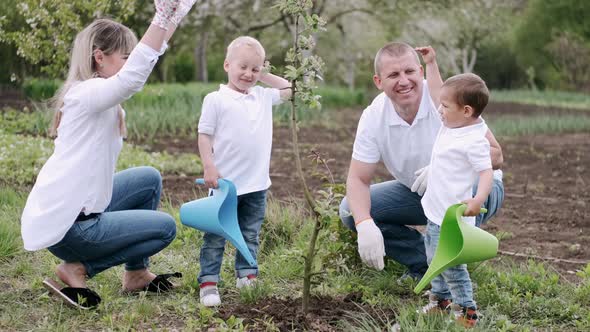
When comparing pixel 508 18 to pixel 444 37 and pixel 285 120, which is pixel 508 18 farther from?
pixel 285 120

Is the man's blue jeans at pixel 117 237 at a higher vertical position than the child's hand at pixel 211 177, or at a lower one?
lower

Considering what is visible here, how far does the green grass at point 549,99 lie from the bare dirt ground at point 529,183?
6776mm

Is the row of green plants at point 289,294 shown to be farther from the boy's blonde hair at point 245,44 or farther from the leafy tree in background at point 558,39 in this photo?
the leafy tree in background at point 558,39

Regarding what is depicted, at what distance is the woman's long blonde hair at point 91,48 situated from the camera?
2.96 meters

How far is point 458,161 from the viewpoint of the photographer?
2.70 meters

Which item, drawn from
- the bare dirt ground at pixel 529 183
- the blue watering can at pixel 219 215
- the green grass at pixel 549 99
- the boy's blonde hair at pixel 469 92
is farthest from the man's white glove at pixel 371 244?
the green grass at pixel 549 99

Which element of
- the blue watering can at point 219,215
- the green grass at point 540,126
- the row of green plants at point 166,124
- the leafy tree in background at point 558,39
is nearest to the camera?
the blue watering can at point 219,215

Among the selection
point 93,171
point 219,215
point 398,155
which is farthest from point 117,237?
point 398,155

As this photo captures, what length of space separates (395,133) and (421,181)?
0.75 feet

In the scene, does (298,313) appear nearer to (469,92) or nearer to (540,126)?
(469,92)

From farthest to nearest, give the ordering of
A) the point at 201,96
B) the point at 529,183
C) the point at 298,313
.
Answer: the point at 201,96 < the point at 529,183 < the point at 298,313

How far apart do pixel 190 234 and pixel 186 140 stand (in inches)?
179

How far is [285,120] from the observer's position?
1029 cm

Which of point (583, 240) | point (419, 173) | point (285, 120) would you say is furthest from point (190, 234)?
point (285, 120)
